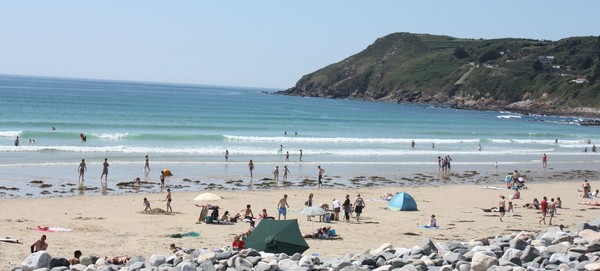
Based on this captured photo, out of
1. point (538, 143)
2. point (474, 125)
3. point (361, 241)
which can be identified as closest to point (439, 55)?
point (474, 125)

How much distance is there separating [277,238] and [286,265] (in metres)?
4.04

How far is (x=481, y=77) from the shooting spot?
146 metres

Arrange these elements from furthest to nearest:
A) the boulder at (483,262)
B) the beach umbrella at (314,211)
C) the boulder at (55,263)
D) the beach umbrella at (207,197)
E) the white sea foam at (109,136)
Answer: the white sea foam at (109,136) → the beach umbrella at (207,197) → the beach umbrella at (314,211) → the boulder at (55,263) → the boulder at (483,262)

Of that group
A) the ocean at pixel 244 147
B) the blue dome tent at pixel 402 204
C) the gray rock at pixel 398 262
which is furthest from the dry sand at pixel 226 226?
the gray rock at pixel 398 262

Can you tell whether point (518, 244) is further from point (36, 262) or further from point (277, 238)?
point (36, 262)

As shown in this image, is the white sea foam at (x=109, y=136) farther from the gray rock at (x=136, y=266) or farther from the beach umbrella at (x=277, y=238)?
the gray rock at (x=136, y=266)

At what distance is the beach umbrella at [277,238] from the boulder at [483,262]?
511 cm

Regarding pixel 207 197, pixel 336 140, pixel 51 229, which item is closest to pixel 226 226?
pixel 207 197

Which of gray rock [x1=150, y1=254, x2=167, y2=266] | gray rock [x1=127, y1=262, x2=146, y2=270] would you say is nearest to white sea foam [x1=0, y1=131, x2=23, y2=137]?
gray rock [x1=127, y1=262, x2=146, y2=270]

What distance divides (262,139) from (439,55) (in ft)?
445

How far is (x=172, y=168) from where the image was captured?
1441 inches

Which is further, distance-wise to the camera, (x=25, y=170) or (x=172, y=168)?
(x=172, y=168)

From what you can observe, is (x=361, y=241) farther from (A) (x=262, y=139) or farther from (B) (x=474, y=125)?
(B) (x=474, y=125)

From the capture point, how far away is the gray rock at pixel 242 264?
36.9ft
